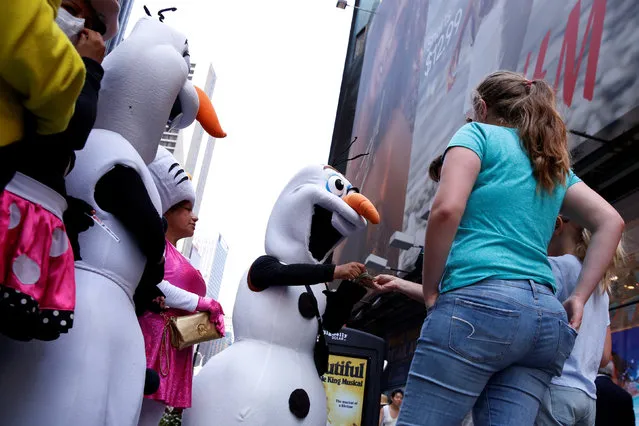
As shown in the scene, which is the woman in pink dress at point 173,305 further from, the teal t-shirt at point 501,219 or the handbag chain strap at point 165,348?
the teal t-shirt at point 501,219

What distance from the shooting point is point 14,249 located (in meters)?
1.20

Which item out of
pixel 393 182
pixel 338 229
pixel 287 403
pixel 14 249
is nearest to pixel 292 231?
pixel 338 229

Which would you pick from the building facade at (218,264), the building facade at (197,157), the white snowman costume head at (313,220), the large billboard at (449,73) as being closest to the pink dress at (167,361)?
the white snowman costume head at (313,220)

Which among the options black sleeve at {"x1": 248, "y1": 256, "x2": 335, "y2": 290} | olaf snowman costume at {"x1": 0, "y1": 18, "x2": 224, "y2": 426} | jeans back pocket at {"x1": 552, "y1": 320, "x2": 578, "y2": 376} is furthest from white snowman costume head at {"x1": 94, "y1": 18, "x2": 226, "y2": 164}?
jeans back pocket at {"x1": 552, "y1": 320, "x2": 578, "y2": 376}

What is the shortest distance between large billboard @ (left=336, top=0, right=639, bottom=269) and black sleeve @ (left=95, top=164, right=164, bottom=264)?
1.16m

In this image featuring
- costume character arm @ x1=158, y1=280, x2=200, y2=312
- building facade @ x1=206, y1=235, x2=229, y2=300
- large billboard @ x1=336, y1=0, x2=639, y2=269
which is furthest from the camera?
building facade @ x1=206, y1=235, x2=229, y2=300

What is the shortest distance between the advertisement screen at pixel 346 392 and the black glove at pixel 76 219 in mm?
4565

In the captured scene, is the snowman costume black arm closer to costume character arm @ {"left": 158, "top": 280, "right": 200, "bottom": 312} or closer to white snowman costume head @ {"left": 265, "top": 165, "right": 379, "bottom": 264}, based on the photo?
white snowman costume head @ {"left": 265, "top": 165, "right": 379, "bottom": 264}

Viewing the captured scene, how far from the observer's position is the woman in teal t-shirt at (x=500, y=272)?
149 cm

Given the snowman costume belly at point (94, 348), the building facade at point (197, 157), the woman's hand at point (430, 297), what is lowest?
the snowman costume belly at point (94, 348)

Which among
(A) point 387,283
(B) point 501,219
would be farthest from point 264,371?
(B) point 501,219

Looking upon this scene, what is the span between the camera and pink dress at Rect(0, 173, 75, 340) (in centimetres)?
117

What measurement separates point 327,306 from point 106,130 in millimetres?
1360

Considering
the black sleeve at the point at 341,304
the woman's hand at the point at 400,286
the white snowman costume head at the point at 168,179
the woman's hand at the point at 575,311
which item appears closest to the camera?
the woman's hand at the point at 575,311
